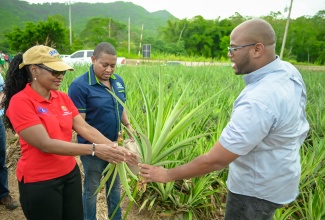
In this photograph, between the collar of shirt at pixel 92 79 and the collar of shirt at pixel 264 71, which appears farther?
the collar of shirt at pixel 92 79

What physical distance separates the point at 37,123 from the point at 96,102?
0.58 m

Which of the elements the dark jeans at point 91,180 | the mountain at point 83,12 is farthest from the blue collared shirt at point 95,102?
the mountain at point 83,12

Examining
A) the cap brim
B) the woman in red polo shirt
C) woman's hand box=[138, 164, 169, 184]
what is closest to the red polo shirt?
the woman in red polo shirt

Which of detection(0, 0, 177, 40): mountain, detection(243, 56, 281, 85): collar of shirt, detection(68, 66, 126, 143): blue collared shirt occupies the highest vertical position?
detection(0, 0, 177, 40): mountain

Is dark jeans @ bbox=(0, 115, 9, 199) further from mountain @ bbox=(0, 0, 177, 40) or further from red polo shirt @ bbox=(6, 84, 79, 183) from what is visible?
mountain @ bbox=(0, 0, 177, 40)

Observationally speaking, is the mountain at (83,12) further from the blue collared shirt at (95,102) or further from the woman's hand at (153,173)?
the woman's hand at (153,173)

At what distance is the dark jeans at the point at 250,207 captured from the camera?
1.37 m

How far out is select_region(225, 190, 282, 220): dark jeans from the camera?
137cm

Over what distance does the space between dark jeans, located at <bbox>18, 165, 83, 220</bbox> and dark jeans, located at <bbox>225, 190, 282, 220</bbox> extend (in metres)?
0.94

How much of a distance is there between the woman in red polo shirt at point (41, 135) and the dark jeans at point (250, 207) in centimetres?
57

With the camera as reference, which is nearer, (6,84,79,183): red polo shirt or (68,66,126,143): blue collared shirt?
(6,84,79,183): red polo shirt

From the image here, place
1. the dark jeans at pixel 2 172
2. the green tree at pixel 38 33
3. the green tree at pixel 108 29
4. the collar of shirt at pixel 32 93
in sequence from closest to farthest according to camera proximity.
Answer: the collar of shirt at pixel 32 93
the dark jeans at pixel 2 172
the green tree at pixel 38 33
the green tree at pixel 108 29

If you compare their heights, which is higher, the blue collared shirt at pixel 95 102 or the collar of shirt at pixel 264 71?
the collar of shirt at pixel 264 71

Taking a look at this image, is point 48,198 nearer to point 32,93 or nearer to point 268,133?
point 32,93
